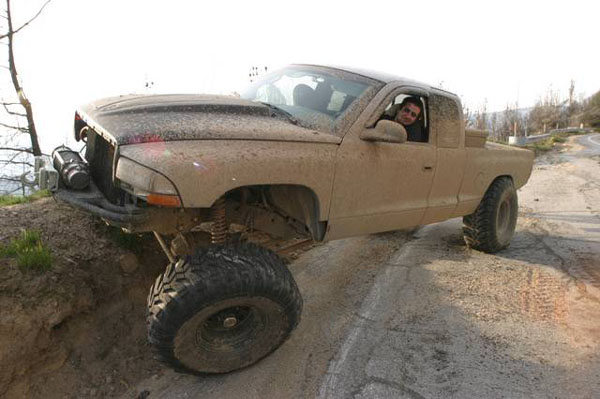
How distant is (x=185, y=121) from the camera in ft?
8.56

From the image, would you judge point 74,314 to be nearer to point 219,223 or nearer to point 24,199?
point 219,223

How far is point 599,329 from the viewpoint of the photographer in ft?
10.4

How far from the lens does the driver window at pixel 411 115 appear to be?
3.86 meters

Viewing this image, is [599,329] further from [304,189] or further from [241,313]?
[241,313]

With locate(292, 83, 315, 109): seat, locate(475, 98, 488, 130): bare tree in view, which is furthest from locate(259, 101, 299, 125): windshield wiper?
locate(475, 98, 488, 130): bare tree

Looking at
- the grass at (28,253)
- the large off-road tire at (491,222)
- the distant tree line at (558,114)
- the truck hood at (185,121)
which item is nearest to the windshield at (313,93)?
the truck hood at (185,121)

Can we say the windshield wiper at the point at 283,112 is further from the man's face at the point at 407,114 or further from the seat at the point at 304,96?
the man's face at the point at 407,114

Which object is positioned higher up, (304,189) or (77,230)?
(304,189)

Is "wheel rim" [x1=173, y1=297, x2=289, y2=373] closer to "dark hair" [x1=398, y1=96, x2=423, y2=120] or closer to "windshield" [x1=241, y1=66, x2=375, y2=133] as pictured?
"windshield" [x1=241, y1=66, x2=375, y2=133]

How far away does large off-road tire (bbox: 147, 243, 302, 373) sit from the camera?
2357 mm

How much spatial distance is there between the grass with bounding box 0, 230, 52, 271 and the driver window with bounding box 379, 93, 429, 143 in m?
2.97

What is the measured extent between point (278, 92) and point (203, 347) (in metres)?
2.20

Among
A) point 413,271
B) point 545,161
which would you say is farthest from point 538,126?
point 413,271

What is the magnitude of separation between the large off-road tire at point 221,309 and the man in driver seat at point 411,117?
1923 mm
